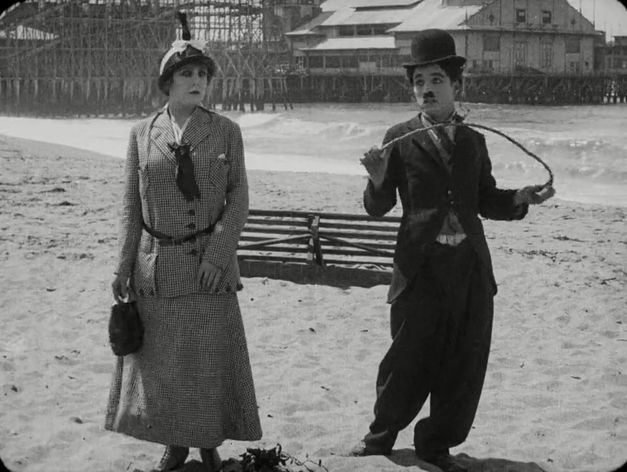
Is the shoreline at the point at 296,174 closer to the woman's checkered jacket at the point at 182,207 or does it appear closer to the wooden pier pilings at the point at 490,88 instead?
the woman's checkered jacket at the point at 182,207

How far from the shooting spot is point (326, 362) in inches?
206

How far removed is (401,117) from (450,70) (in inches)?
1678

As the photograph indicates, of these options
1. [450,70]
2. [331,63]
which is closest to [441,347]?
[450,70]

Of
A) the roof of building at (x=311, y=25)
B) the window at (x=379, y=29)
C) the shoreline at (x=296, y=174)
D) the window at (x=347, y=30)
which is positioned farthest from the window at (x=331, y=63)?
the shoreline at (x=296, y=174)

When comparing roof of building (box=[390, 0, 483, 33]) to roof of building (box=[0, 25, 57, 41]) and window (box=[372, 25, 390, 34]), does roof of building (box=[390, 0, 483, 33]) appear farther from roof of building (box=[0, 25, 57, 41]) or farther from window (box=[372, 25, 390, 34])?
roof of building (box=[0, 25, 57, 41])

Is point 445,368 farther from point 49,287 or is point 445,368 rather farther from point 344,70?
point 344,70

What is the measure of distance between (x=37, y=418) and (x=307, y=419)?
4.06 feet

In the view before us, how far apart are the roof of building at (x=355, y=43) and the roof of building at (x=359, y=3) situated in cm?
172

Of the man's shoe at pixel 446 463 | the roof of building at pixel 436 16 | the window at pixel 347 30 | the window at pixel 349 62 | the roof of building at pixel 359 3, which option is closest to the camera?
the man's shoe at pixel 446 463

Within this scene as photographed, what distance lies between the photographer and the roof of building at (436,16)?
141 feet

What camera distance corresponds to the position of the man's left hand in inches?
129

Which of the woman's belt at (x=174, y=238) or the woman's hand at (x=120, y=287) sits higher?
the woman's belt at (x=174, y=238)

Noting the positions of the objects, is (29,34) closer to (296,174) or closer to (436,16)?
(436,16)

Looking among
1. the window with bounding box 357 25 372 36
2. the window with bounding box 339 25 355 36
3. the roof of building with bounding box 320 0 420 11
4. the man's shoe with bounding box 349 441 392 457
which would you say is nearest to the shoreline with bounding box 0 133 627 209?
the man's shoe with bounding box 349 441 392 457
